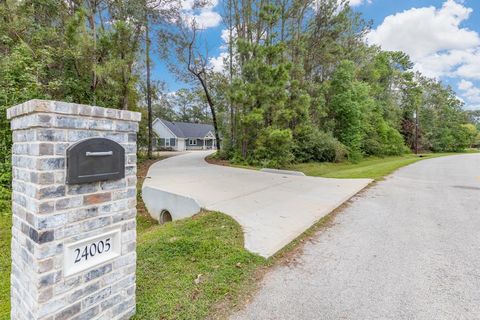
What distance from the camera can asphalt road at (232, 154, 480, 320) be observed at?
6.97 feet

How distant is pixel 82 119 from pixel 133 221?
87cm

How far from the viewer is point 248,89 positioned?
12281mm

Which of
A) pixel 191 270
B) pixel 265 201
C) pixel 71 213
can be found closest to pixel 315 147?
pixel 265 201

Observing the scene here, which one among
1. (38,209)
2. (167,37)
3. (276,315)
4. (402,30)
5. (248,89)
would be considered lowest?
(276,315)

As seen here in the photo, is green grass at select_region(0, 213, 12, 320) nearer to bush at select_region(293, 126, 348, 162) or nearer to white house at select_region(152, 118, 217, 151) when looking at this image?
bush at select_region(293, 126, 348, 162)

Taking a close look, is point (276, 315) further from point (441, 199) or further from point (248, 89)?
point (248, 89)

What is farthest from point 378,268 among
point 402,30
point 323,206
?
point 402,30

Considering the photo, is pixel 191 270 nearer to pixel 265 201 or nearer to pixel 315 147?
pixel 265 201

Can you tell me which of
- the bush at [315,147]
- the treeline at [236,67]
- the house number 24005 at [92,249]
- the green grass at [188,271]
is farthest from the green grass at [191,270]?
the bush at [315,147]

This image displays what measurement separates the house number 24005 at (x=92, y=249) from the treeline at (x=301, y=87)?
10679mm

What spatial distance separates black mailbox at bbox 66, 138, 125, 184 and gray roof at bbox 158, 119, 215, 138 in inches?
1302

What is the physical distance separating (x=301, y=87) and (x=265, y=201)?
12.4 meters

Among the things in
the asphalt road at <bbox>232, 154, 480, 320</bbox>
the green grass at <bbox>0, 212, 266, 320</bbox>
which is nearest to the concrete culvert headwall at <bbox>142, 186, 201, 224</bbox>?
the green grass at <bbox>0, 212, 266, 320</bbox>

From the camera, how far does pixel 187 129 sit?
36.5 metres
